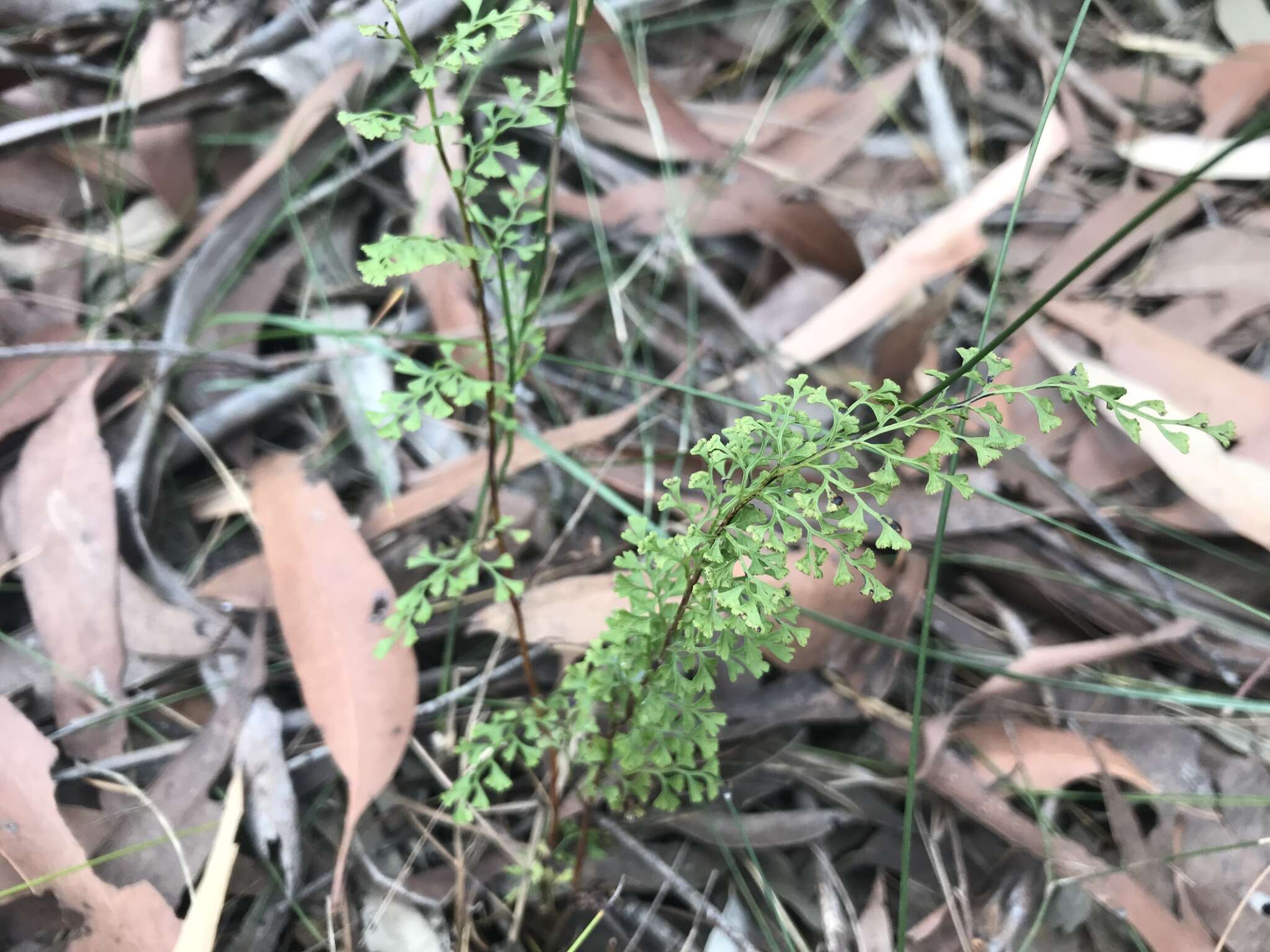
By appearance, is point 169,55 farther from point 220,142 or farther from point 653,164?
point 653,164

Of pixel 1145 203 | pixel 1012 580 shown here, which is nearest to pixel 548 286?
pixel 1012 580

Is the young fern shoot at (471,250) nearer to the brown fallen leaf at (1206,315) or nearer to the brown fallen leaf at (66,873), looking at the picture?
the brown fallen leaf at (66,873)

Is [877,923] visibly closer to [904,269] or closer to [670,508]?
[670,508]

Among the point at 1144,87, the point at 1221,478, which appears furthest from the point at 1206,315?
the point at 1144,87

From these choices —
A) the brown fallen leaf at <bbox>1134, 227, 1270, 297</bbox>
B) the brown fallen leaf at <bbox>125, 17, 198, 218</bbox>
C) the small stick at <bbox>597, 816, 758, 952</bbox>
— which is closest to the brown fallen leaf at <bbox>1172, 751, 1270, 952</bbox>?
the small stick at <bbox>597, 816, 758, 952</bbox>

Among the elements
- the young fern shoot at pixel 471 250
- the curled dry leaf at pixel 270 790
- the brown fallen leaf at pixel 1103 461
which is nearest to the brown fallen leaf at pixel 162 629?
the curled dry leaf at pixel 270 790

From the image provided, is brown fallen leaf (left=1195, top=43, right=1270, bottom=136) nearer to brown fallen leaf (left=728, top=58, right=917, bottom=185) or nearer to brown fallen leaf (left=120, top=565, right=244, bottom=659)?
brown fallen leaf (left=728, top=58, right=917, bottom=185)
